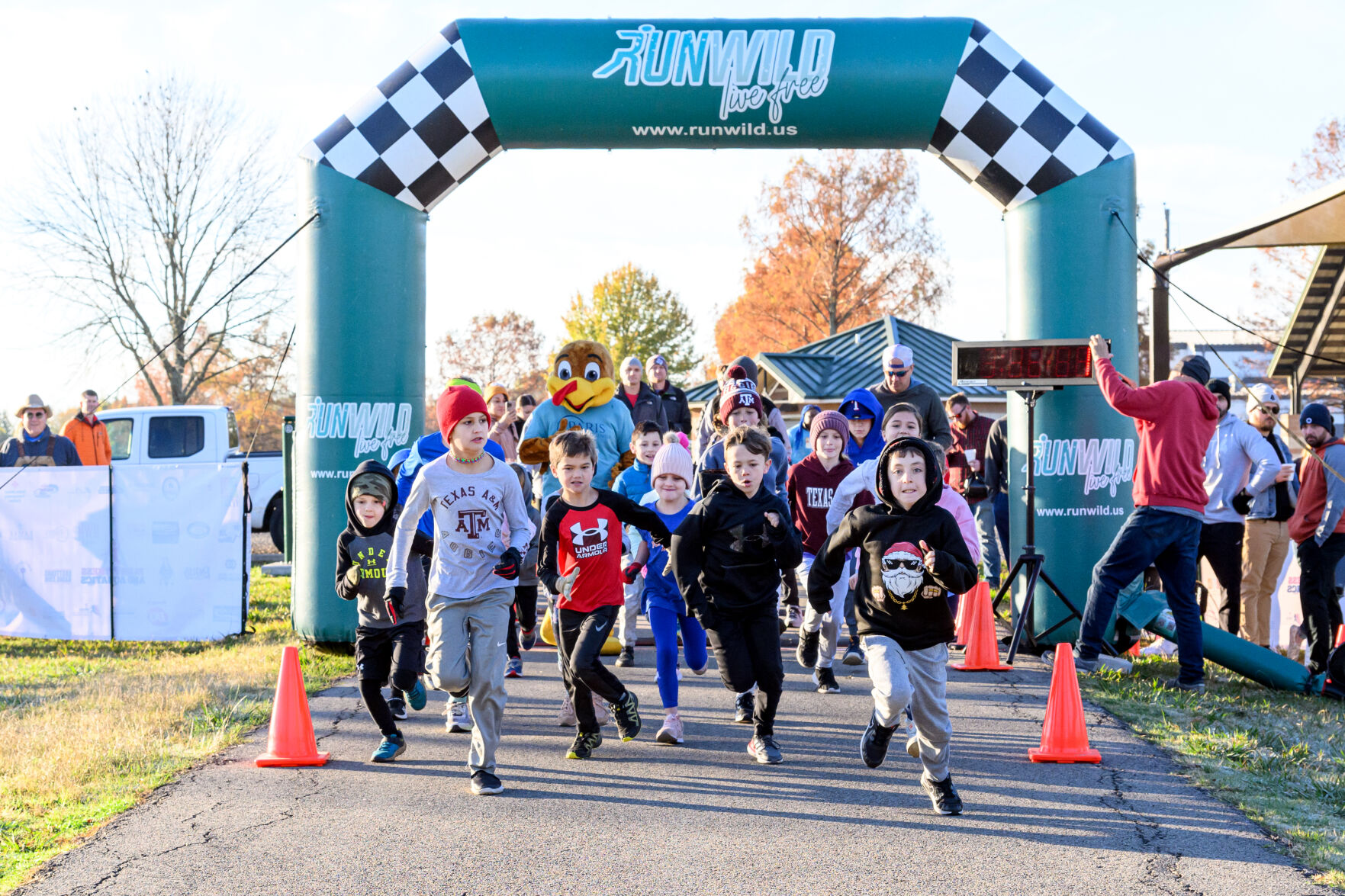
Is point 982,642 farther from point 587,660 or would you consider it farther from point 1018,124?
point 1018,124

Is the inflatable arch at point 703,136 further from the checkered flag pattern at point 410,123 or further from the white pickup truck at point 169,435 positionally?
the white pickup truck at point 169,435

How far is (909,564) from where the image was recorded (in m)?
4.65

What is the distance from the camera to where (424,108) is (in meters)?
8.06

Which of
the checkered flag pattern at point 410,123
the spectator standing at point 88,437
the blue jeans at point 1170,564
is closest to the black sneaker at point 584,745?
the blue jeans at point 1170,564

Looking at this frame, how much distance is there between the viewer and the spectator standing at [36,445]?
10633 millimetres

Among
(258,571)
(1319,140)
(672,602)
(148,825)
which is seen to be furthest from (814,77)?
(1319,140)

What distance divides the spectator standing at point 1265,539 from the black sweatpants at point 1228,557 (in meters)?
0.53

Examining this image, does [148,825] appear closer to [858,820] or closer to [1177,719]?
[858,820]

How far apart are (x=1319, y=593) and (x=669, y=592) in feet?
15.5

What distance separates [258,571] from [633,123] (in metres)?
8.12

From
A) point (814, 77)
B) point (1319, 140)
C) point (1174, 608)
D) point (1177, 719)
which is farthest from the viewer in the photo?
point (1319, 140)

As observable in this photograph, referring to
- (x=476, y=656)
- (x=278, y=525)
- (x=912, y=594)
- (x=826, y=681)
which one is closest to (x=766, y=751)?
(x=912, y=594)

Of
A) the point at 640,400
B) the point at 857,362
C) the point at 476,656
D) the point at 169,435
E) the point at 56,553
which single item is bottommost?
the point at 476,656

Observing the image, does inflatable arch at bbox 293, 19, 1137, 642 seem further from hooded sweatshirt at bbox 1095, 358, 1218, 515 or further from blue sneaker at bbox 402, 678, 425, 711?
blue sneaker at bbox 402, 678, 425, 711
